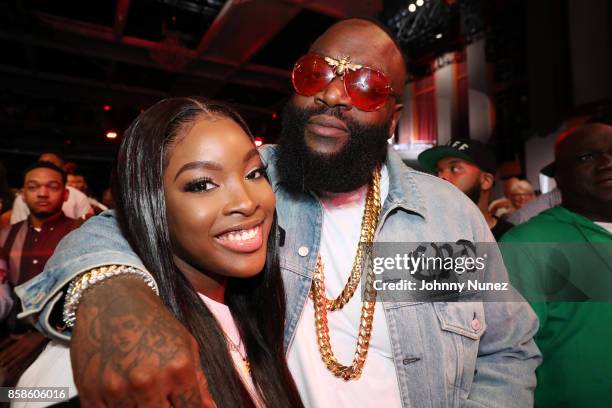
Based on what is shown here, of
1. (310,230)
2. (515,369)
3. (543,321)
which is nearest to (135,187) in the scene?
(310,230)

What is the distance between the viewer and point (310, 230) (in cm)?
172

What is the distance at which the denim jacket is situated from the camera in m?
1.54

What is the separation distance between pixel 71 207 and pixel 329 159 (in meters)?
4.60

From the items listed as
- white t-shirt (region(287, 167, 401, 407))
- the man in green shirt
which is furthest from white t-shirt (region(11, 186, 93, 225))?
the man in green shirt

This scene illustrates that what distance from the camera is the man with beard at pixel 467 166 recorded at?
12.7 ft

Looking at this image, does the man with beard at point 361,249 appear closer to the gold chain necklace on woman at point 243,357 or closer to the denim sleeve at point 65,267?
the gold chain necklace on woman at point 243,357

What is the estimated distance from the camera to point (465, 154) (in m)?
3.83

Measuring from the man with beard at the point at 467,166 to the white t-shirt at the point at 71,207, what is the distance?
403cm

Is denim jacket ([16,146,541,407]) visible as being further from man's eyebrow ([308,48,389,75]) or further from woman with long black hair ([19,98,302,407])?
man's eyebrow ([308,48,389,75])

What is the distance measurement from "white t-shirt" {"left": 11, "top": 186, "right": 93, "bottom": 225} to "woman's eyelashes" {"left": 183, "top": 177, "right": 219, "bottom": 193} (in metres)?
4.30

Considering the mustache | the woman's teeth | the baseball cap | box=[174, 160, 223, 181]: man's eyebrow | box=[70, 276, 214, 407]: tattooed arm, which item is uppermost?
the baseball cap

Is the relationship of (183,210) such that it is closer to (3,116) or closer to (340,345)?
(340,345)

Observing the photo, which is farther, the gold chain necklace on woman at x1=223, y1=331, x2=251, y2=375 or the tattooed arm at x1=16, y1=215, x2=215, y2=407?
the gold chain necklace on woman at x1=223, y1=331, x2=251, y2=375

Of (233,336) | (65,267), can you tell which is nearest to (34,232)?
(233,336)
